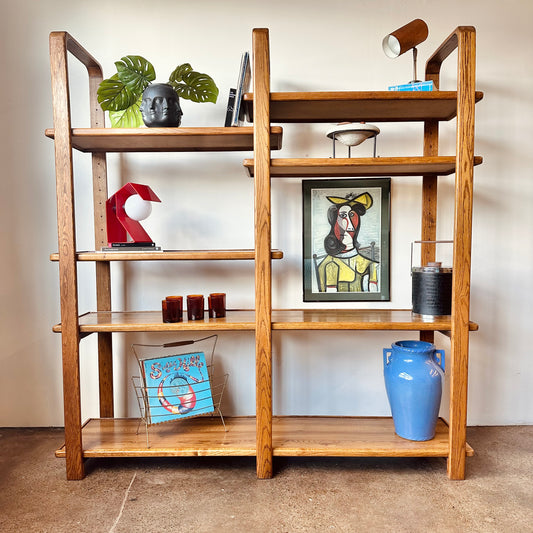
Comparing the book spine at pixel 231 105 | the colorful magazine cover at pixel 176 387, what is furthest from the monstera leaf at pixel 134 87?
the colorful magazine cover at pixel 176 387

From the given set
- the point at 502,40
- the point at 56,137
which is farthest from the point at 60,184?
the point at 502,40

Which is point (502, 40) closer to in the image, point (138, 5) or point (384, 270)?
point (384, 270)

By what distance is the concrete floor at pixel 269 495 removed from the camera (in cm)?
174

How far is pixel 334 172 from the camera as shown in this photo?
2.31m

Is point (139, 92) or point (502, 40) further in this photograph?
point (502, 40)

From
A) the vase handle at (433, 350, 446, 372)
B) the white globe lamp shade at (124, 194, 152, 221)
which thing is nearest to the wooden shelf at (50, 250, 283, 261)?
the white globe lamp shade at (124, 194, 152, 221)

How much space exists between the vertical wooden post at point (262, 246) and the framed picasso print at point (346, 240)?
0.60 meters

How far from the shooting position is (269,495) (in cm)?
192

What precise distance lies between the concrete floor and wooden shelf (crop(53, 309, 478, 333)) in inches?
26.4

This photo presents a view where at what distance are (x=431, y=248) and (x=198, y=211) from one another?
1.26 m

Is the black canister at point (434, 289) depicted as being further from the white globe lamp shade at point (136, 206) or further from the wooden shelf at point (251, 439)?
the white globe lamp shade at point (136, 206)

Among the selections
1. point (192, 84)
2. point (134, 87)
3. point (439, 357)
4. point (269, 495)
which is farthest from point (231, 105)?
point (269, 495)

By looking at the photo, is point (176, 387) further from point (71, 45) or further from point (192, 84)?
point (71, 45)

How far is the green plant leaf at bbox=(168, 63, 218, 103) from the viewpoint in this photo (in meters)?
2.15
